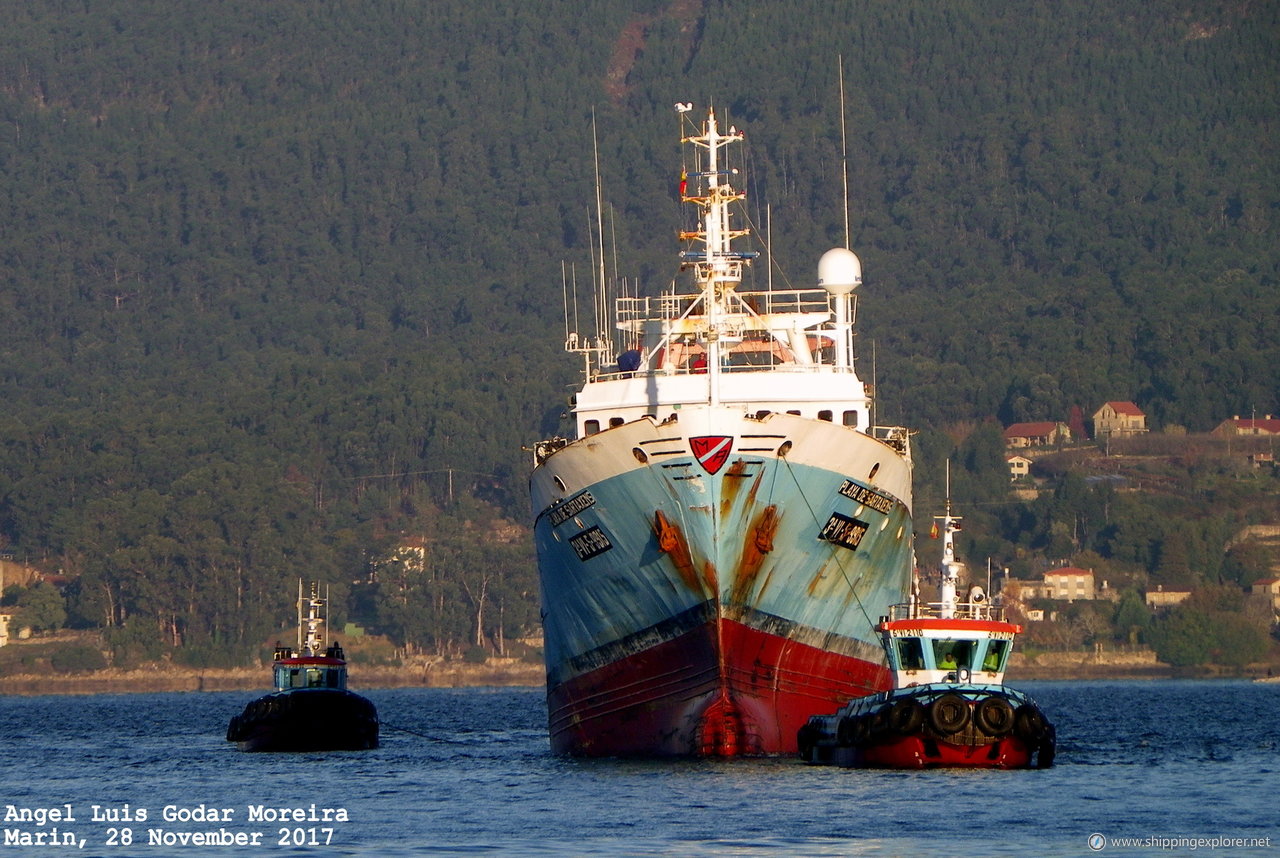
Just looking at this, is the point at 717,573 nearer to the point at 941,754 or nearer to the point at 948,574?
the point at 948,574

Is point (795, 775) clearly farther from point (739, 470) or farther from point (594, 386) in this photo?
point (594, 386)

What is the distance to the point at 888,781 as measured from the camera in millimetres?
61188

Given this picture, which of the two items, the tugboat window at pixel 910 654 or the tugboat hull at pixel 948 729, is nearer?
the tugboat hull at pixel 948 729

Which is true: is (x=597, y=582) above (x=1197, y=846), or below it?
above

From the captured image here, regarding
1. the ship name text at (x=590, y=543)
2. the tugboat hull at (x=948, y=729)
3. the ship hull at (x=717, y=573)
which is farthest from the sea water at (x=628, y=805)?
the ship name text at (x=590, y=543)

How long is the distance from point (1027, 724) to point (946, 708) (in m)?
2.26

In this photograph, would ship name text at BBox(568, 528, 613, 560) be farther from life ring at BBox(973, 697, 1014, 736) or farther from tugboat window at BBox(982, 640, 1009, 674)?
life ring at BBox(973, 697, 1014, 736)

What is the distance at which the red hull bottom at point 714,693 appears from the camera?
224 ft

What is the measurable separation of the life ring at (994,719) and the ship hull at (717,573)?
8.25m

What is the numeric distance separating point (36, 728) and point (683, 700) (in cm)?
6804

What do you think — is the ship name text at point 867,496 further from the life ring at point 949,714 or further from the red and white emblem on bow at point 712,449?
the life ring at point 949,714

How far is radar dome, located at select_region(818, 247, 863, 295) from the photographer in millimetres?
83000

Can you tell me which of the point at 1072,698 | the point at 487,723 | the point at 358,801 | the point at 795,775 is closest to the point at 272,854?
the point at 358,801

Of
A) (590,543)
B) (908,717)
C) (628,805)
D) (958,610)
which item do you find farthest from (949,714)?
(590,543)
